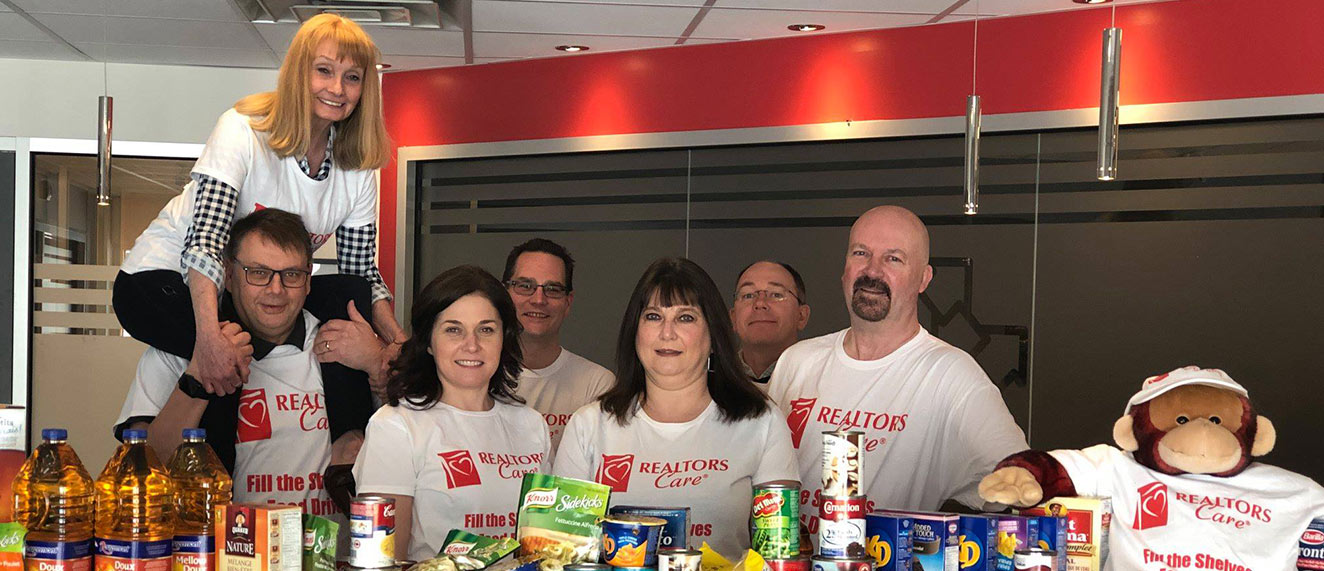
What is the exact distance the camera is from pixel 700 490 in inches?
106

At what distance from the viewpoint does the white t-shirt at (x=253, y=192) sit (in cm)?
298

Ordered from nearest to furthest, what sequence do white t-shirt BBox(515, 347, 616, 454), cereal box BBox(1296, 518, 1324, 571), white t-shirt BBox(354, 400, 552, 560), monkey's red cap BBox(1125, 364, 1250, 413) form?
cereal box BBox(1296, 518, 1324, 571) → monkey's red cap BBox(1125, 364, 1250, 413) → white t-shirt BBox(354, 400, 552, 560) → white t-shirt BBox(515, 347, 616, 454)

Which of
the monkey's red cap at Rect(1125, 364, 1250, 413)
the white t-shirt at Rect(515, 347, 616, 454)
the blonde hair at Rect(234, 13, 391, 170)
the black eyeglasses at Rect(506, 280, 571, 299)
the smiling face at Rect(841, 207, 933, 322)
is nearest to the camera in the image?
the monkey's red cap at Rect(1125, 364, 1250, 413)

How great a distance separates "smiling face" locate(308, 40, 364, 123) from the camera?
3.00 metres

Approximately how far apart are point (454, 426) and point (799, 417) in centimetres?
91

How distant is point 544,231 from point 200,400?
3.18 metres

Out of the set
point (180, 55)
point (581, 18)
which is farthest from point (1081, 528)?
point (180, 55)

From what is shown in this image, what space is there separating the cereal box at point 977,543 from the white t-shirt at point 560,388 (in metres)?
1.77

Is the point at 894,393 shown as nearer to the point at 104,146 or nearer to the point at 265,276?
the point at 265,276

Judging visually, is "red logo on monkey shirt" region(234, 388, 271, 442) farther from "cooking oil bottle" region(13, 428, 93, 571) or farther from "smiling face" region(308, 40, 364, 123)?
"cooking oil bottle" region(13, 428, 93, 571)

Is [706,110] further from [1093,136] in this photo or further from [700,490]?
[700,490]

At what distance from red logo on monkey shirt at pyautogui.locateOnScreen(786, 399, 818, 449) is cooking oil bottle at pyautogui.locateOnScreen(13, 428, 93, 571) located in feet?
5.58

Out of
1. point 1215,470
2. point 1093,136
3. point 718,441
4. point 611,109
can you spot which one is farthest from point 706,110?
point 1215,470

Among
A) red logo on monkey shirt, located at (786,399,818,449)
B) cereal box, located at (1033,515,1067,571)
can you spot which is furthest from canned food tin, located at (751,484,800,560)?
red logo on monkey shirt, located at (786,399,818,449)
